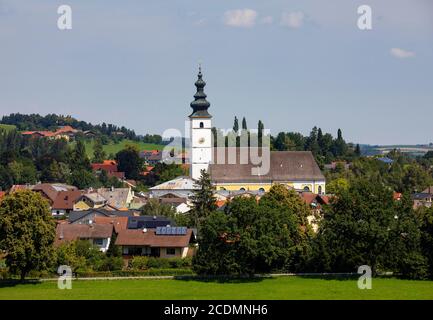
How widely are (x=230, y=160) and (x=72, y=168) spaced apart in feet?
115

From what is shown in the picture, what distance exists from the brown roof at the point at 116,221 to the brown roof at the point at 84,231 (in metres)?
0.76

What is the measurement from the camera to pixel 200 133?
77.6 m

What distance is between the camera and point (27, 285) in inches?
1474

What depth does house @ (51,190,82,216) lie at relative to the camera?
73375 mm

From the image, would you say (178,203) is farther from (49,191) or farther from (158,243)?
(158,243)

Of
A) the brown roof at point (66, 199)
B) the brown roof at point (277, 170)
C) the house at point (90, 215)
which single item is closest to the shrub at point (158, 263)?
the house at point (90, 215)

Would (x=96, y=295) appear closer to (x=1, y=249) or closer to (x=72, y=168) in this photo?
(x=1, y=249)

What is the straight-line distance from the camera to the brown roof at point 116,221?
4947cm

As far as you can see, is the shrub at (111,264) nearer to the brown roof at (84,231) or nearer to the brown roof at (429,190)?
the brown roof at (84,231)

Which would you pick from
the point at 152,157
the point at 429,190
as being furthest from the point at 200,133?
the point at 152,157

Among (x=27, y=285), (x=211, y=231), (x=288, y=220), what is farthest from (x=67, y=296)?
(x=288, y=220)

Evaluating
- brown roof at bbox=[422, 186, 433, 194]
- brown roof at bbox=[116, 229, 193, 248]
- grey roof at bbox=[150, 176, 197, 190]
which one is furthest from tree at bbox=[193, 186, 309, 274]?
brown roof at bbox=[422, 186, 433, 194]

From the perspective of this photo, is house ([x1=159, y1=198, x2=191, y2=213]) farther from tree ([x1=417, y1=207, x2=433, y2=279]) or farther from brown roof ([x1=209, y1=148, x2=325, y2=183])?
tree ([x1=417, y1=207, x2=433, y2=279])

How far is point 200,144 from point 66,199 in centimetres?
1259
